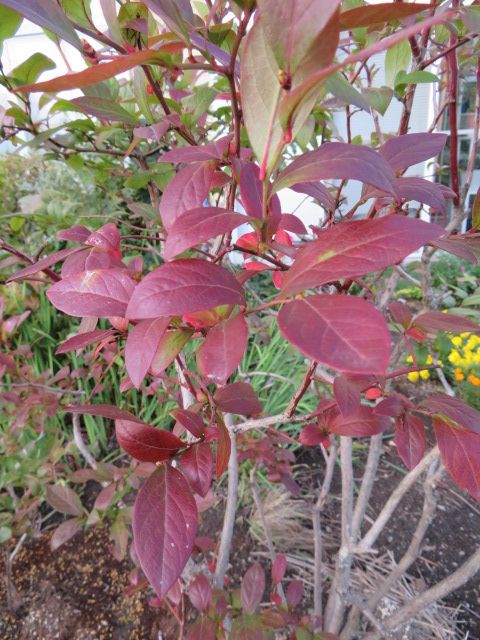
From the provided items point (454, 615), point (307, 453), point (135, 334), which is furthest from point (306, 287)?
point (307, 453)

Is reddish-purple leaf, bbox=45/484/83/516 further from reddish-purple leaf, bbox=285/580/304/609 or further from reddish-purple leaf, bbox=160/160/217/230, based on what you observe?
reddish-purple leaf, bbox=160/160/217/230

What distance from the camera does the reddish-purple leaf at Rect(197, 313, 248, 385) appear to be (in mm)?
309

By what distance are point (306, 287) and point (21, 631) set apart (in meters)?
1.41

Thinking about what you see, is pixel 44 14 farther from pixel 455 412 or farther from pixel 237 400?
pixel 455 412

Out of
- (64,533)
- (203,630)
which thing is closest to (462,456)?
(203,630)

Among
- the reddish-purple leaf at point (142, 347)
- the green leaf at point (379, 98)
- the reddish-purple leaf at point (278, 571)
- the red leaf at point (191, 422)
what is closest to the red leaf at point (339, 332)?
the reddish-purple leaf at point (142, 347)

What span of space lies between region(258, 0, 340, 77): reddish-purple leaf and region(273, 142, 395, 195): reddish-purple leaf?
2.8 inches

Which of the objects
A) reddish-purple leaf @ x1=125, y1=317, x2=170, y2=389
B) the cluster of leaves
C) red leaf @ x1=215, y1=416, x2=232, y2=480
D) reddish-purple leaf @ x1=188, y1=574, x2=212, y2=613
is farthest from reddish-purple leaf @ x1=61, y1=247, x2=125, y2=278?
reddish-purple leaf @ x1=188, y1=574, x2=212, y2=613

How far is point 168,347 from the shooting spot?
0.41m

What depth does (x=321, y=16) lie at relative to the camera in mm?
239

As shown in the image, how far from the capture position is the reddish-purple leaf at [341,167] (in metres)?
0.30

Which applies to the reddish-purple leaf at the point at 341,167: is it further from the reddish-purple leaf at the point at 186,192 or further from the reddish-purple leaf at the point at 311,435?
the reddish-purple leaf at the point at 311,435

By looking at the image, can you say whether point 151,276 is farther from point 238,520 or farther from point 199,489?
point 238,520

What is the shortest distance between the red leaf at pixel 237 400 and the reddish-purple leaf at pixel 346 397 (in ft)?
0.35
